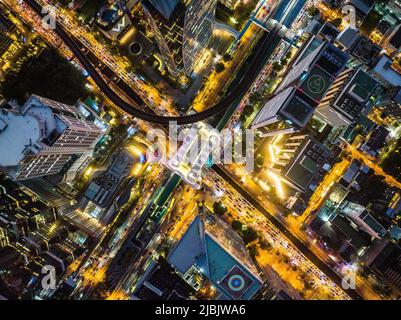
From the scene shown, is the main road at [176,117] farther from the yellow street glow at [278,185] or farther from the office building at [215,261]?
the office building at [215,261]

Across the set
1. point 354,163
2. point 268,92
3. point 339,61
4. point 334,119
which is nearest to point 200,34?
point 268,92

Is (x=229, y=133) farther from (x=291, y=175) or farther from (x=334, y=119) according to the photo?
(x=334, y=119)

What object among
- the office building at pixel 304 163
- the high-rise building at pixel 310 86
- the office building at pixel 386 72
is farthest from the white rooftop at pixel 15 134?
the office building at pixel 386 72

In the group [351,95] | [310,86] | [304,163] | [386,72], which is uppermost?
[386,72]

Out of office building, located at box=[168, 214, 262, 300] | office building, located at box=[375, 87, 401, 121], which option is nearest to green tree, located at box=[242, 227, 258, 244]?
office building, located at box=[168, 214, 262, 300]

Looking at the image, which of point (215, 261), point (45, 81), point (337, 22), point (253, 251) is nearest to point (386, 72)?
point (337, 22)
